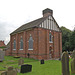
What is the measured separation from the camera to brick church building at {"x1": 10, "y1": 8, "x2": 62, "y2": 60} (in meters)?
21.9

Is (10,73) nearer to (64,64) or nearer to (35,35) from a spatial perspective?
(64,64)

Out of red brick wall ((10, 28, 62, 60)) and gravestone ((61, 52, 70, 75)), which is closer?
gravestone ((61, 52, 70, 75))

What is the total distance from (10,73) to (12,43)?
27223mm

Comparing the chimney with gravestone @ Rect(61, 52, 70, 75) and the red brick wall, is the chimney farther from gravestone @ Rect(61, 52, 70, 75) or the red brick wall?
gravestone @ Rect(61, 52, 70, 75)

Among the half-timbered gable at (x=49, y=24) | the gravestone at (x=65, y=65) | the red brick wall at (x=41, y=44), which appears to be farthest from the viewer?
the half-timbered gable at (x=49, y=24)

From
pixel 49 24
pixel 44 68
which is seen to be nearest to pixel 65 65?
pixel 44 68

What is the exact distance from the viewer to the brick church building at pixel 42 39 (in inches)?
861

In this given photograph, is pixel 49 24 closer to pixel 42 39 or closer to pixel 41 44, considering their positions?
pixel 42 39

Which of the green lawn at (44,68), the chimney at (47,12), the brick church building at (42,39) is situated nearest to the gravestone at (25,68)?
the green lawn at (44,68)

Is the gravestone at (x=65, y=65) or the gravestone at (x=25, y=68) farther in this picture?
the gravestone at (x=25, y=68)

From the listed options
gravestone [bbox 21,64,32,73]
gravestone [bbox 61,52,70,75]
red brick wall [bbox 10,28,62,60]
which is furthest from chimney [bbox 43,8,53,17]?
gravestone [bbox 61,52,70,75]

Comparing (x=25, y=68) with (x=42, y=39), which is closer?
(x=25, y=68)

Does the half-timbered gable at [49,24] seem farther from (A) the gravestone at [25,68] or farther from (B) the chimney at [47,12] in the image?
(A) the gravestone at [25,68]

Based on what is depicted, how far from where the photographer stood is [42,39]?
898 inches
